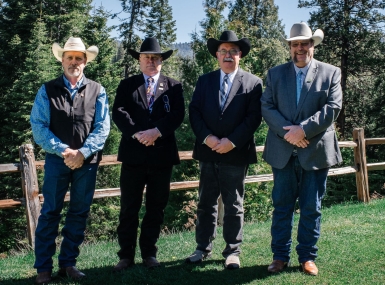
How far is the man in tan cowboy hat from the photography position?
13.3 feet

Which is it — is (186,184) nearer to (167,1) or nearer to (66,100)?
(66,100)

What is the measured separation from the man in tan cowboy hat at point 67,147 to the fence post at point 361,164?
6202mm

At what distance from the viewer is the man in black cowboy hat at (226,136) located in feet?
14.3

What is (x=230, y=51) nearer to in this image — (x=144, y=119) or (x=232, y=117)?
(x=232, y=117)

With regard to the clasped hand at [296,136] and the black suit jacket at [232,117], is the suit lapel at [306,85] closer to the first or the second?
the clasped hand at [296,136]

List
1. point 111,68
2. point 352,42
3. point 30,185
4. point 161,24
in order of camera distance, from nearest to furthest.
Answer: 1. point 30,185
2. point 352,42
3. point 111,68
4. point 161,24

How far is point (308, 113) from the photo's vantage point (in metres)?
4.16

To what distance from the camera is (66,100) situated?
4.11m

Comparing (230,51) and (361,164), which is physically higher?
(230,51)

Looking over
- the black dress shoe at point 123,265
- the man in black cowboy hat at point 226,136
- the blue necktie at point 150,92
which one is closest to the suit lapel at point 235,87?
the man in black cowboy hat at point 226,136

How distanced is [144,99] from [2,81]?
1915 centimetres

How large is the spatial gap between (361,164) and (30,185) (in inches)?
251

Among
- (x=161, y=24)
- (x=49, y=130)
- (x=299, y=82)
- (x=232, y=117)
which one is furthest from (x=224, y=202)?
(x=161, y=24)

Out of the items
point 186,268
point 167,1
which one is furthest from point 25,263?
point 167,1
